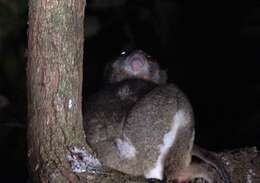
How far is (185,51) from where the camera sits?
7793 millimetres

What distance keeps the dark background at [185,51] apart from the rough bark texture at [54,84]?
2.42 metres

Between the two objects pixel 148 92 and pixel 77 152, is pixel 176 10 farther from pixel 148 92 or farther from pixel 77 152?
pixel 77 152

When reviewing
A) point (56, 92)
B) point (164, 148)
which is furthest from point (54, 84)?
point (164, 148)

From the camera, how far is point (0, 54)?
7.33 m

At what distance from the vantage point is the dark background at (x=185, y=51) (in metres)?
7.11

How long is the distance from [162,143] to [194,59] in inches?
122

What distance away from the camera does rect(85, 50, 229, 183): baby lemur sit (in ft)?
15.5

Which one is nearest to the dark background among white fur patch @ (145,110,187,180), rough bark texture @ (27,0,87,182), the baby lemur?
the baby lemur

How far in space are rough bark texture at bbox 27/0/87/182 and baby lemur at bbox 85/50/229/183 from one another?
0.48 m

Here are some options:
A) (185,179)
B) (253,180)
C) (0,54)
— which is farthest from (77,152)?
(0,54)

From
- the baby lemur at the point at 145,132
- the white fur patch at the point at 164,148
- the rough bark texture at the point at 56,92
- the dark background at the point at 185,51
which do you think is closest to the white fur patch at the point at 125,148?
the baby lemur at the point at 145,132

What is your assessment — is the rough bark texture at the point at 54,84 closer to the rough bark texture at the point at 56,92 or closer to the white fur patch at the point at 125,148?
the rough bark texture at the point at 56,92

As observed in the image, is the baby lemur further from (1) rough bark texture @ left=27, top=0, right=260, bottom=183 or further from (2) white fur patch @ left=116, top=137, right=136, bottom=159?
(1) rough bark texture @ left=27, top=0, right=260, bottom=183

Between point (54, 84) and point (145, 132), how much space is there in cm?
83
